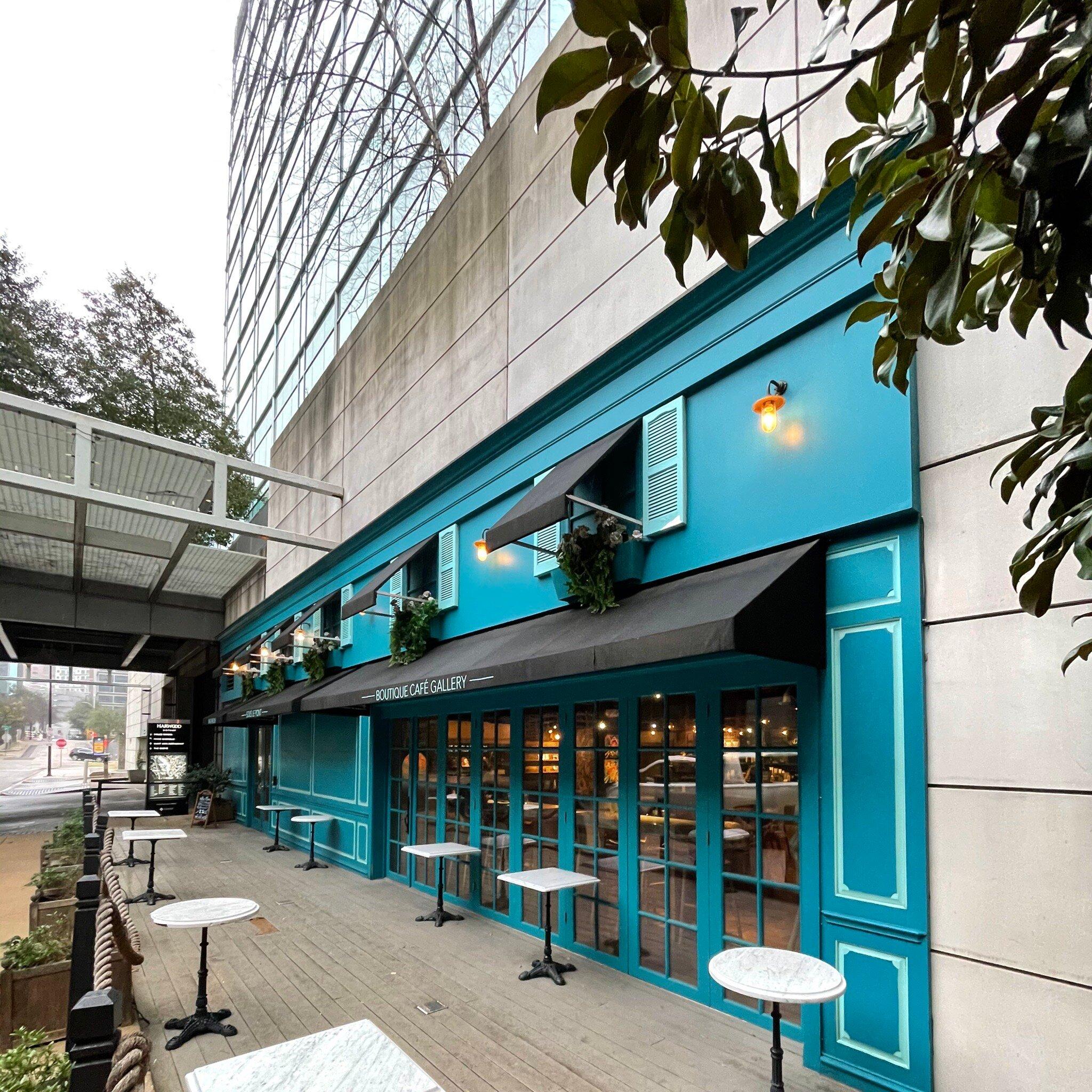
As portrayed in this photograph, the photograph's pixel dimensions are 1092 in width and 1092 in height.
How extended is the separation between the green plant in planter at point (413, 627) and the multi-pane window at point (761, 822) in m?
4.98

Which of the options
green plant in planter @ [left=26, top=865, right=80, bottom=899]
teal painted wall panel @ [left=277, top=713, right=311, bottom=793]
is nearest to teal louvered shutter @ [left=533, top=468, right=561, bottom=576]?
green plant in planter @ [left=26, top=865, right=80, bottom=899]

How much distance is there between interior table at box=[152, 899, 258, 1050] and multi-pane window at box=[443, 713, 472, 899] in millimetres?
3259

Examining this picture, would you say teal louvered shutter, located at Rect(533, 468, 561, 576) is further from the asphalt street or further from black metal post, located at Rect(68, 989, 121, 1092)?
the asphalt street

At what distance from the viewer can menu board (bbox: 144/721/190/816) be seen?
20.6 metres

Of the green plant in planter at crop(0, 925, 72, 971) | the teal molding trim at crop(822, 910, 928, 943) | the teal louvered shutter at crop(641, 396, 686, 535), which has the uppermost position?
the teal louvered shutter at crop(641, 396, 686, 535)

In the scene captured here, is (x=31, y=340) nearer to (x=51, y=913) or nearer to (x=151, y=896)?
(x=151, y=896)

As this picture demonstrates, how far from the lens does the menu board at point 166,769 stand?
811 inches

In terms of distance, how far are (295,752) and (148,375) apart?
13790 mm

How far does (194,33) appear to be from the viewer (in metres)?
27.0

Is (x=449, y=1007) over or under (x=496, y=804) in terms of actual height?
under

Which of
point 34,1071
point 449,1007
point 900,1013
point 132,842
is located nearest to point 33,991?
point 34,1071

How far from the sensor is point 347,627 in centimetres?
1268

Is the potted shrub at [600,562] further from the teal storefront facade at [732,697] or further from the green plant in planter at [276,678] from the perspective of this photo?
the green plant in planter at [276,678]

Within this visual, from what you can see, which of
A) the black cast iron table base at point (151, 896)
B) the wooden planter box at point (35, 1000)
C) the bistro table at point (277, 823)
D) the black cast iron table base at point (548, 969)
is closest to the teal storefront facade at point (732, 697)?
the black cast iron table base at point (548, 969)
